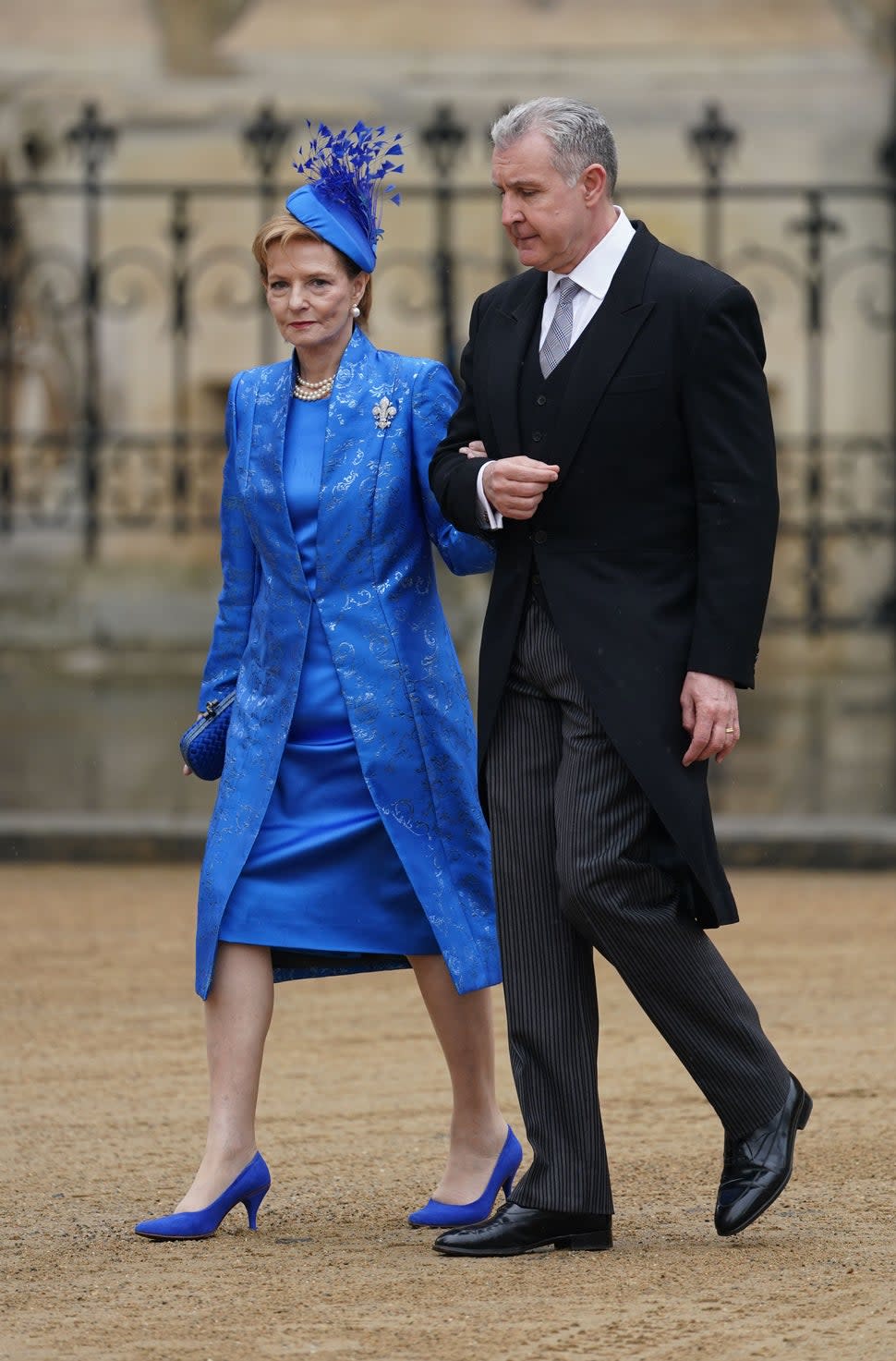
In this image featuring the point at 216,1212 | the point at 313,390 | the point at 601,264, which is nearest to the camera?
the point at 601,264

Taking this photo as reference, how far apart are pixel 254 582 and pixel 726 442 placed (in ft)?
2.80

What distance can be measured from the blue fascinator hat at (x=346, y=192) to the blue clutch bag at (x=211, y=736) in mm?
735

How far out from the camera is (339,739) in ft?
13.4

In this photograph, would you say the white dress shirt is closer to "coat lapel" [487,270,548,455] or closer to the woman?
"coat lapel" [487,270,548,455]

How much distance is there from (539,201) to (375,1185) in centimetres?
168

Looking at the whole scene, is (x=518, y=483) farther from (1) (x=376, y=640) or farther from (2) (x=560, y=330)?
(1) (x=376, y=640)

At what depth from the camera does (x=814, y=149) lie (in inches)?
535

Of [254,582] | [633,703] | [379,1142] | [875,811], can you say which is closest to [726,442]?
[633,703]

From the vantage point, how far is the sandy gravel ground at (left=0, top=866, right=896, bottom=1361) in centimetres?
347

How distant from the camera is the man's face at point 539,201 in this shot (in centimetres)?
376

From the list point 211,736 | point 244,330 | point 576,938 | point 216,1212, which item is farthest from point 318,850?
point 244,330

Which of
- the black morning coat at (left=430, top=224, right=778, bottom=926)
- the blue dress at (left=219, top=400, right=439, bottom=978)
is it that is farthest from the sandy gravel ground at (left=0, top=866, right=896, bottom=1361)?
the black morning coat at (left=430, top=224, right=778, bottom=926)

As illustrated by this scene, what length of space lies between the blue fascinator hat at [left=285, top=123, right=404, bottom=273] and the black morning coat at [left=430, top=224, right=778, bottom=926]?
427 millimetres

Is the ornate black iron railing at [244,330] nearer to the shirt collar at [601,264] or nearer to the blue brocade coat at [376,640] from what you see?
the blue brocade coat at [376,640]
